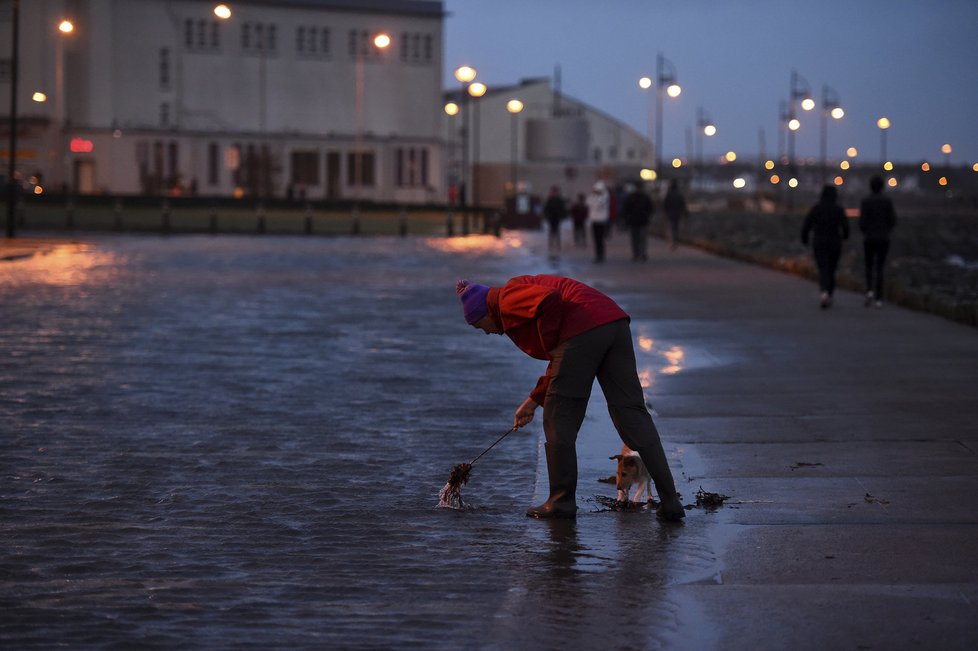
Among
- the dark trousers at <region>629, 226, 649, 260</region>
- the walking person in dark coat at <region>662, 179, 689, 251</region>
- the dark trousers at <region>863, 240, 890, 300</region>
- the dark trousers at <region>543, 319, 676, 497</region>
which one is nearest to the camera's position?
the dark trousers at <region>543, 319, 676, 497</region>

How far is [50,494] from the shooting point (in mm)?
9227

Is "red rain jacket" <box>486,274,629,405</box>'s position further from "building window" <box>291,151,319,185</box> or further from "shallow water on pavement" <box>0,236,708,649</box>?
"building window" <box>291,151,319,185</box>

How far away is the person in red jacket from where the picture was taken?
26.6 ft

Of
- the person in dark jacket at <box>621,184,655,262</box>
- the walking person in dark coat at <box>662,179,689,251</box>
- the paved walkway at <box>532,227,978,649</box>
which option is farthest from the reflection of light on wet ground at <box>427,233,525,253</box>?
the paved walkway at <box>532,227,978,649</box>

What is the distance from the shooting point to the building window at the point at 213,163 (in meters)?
98.2

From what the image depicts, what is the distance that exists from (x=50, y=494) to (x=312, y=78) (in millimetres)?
92257

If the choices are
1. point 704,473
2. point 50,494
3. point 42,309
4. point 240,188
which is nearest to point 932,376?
point 704,473

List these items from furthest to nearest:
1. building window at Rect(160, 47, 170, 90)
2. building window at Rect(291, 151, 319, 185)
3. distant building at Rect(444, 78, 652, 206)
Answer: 1. distant building at Rect(444, 78, 652, 206)
2. building window at Rect(291, 151, 319, 185)
3. building window at Rect(160, 47, 170, 90)

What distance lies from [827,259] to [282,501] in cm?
1407

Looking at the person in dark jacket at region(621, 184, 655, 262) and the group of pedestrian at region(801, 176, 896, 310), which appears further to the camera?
the person in dark jacket at region(621, 184, 655, 262)

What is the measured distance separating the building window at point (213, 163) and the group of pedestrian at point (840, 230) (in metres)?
79.3

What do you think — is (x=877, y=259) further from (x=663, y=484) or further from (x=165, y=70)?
(x=165, y=70)

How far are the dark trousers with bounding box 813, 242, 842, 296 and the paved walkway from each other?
4.62ft

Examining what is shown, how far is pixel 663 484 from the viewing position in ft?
27.6
